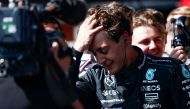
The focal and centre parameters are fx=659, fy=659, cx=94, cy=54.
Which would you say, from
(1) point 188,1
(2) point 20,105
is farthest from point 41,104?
(1) point 188,1

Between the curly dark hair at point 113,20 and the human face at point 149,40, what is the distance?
28.1 inches

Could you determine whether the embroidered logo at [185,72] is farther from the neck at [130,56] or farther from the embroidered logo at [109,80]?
the embroidered logo at [109,80]

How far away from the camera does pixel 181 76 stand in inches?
156

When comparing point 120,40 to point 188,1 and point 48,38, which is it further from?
point 188,1

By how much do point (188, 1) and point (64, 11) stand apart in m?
5.24

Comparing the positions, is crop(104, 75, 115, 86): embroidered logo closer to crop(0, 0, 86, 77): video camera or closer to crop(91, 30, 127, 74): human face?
crop(91, 30, 127, 74): human face

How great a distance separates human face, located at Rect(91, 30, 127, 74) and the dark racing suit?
67mm

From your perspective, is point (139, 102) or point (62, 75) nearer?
point (62, 75)

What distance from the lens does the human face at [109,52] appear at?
3.93 m

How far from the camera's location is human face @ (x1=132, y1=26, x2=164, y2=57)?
4.74 metres

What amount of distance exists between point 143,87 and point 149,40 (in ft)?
2.92

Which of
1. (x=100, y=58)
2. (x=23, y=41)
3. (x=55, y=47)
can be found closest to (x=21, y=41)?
(x=23, y=41)

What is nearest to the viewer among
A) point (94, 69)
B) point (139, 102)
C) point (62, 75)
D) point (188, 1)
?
point (62, 75)

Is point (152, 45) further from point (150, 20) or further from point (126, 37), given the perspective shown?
point (126, 37)
